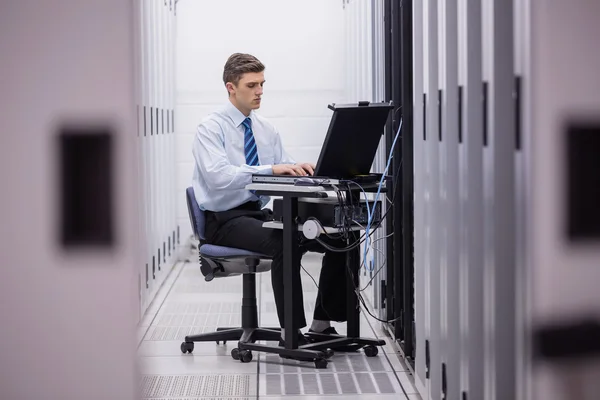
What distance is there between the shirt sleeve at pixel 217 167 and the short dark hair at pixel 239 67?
0.98 ft

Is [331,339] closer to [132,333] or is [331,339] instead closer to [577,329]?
[577,329]

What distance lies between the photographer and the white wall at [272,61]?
6.88m

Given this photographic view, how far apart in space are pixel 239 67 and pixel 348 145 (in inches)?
32.4

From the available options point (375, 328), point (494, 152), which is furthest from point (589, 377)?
point (375, 328)

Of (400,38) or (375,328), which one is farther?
(375,328)

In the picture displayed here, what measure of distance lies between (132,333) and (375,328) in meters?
3.08

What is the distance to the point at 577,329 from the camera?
6.26 feet

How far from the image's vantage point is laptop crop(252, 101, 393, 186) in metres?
3.54

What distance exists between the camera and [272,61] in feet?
22.8

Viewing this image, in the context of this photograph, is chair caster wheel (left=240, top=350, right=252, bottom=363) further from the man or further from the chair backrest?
the chair backrest

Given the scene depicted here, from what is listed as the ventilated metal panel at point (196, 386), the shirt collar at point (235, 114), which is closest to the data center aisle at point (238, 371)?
the ventilated metal panel at point (196, 386)

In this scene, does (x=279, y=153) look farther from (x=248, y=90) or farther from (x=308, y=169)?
(x=308, y=169)

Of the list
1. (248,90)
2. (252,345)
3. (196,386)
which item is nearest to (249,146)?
(248,90)

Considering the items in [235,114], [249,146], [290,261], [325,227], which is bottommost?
[290,261]
